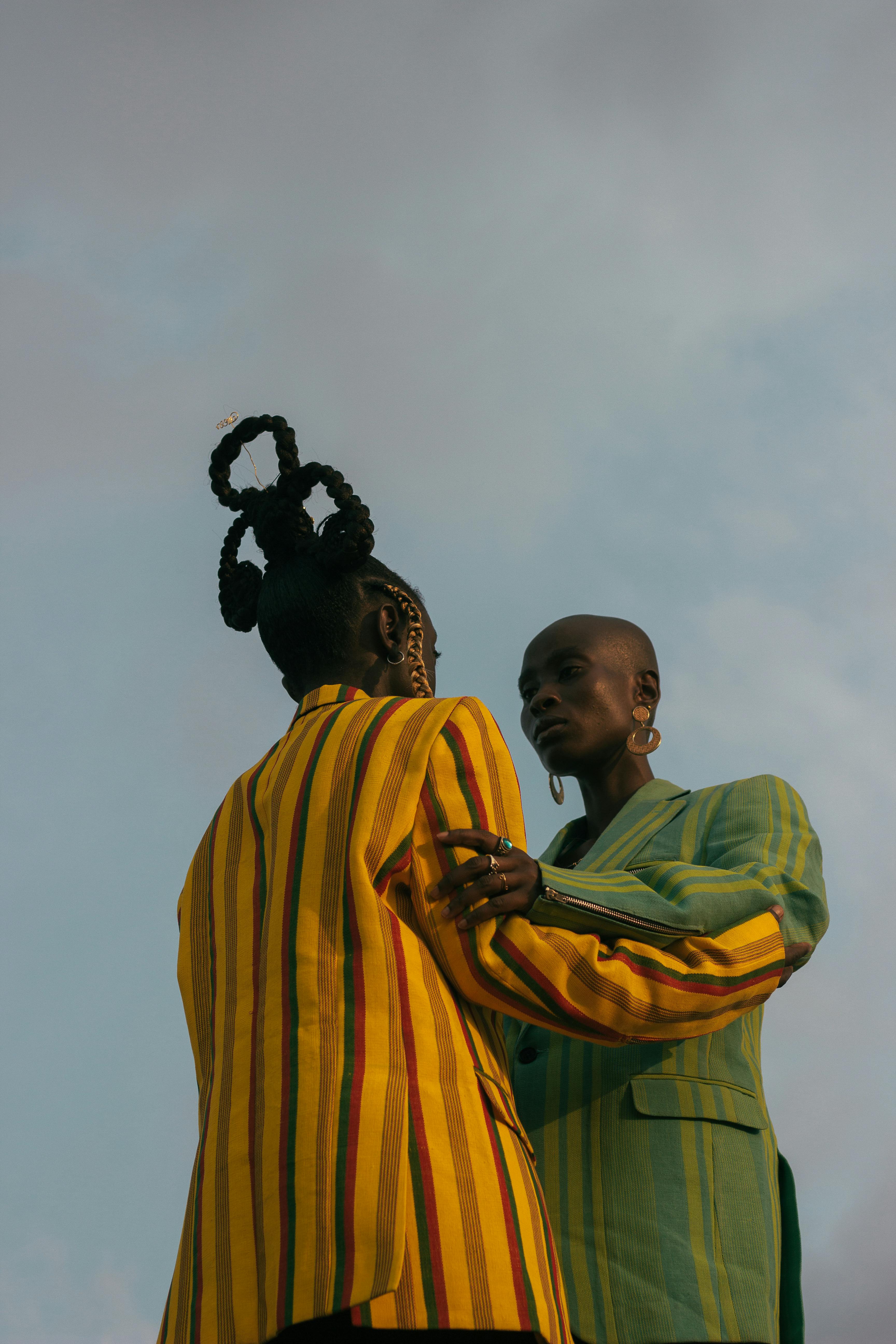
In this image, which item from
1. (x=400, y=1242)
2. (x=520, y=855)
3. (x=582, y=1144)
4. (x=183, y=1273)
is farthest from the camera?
(x=582, y=1144)

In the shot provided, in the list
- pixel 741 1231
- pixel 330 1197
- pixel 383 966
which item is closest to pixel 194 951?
pixel 383 966

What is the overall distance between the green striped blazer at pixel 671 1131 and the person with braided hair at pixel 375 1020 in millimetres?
138

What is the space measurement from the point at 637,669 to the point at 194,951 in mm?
2537

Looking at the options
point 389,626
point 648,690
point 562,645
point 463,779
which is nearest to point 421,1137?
point 463,779

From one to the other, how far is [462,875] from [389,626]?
1.10 m

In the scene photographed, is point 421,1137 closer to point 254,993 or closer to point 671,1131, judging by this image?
point 254,993

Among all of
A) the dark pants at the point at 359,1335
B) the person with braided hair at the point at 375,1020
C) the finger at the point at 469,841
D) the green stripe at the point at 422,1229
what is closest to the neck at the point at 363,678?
the person with braided hair at the point at 375,1020

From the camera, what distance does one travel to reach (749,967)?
353 cm

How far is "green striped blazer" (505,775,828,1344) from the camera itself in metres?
3.58

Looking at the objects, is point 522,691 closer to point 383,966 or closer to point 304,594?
point 304,594

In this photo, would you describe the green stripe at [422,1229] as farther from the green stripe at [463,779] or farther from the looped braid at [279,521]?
the looped braid at [279,521]

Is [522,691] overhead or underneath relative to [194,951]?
overhead

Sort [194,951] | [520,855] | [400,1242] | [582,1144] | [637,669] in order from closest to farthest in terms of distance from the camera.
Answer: [400,1242]
[520,855]
[194,951]
[582,1144]
[637,669]

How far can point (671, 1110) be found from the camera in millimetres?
3906
